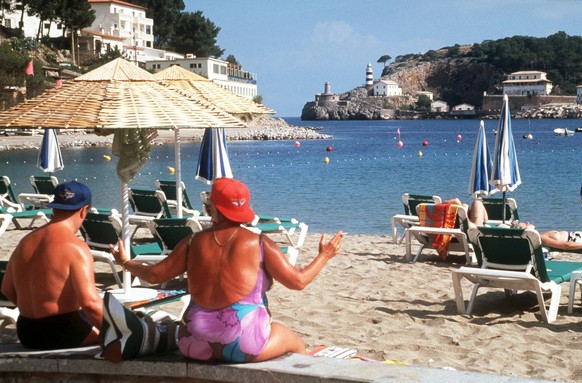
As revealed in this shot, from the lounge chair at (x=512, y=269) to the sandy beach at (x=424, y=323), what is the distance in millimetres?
208

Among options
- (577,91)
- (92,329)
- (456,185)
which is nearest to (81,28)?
(456,185)

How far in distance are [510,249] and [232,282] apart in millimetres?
4083

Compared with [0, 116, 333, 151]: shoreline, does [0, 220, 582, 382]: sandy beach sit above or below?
above

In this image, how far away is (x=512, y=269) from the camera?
720 cm

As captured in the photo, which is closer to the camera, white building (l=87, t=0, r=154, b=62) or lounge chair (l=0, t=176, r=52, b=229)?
lounge chair (l=0, t=176, r=52, b=229)

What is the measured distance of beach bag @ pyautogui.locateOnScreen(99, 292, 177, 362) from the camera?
12.4ft

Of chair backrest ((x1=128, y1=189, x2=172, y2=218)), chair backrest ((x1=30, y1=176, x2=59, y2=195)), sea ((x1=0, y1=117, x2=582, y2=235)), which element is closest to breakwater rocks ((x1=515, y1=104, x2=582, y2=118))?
sea ((x1=0, y1=117, x2=582, y2=235))

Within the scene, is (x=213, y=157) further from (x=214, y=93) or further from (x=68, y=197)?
(x=68, y=197)

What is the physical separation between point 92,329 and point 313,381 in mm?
1274

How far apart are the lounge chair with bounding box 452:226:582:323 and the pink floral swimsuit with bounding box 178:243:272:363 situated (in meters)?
3.54

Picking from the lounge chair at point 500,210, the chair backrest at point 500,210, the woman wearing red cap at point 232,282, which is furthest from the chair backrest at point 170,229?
the chair backrest at point 500,210

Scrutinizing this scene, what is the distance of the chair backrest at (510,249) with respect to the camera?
22.7ft

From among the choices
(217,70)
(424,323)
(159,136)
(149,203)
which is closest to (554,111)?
(217,70)

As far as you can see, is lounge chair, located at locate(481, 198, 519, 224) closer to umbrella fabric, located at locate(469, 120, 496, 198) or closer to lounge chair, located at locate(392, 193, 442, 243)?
umbrella fabric, located at locate(469, 120, 496, 198)
